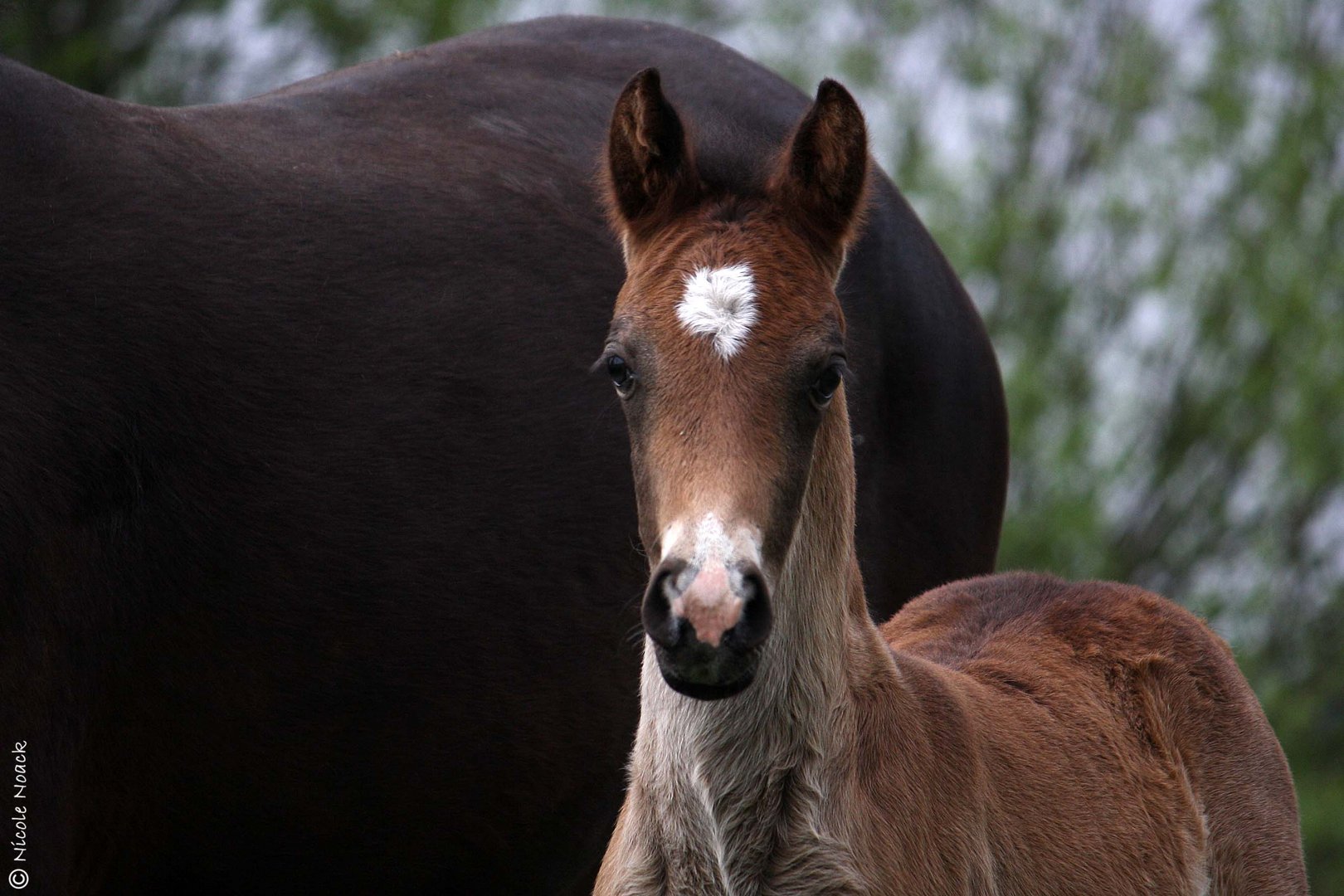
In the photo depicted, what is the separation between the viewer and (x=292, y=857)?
338 centimetres

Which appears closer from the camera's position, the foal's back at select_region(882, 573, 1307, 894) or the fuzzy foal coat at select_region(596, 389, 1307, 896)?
the fuzzy foal coat at select_region(596, 389, 1307, 896)

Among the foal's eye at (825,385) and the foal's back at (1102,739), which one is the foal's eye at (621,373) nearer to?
the foal's eye at (825,385)

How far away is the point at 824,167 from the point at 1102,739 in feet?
4.99

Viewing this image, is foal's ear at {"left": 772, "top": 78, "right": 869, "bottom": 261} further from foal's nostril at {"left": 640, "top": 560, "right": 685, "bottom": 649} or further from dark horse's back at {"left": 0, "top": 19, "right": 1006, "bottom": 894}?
foal's nostril at {"left": 640, "top": 560, "right": 685, "bottom": 649}

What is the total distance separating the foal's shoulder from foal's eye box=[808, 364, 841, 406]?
1175 millimetres

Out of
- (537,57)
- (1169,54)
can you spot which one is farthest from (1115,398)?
(537,57)

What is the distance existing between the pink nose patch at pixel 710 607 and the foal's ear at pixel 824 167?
0.91 meters

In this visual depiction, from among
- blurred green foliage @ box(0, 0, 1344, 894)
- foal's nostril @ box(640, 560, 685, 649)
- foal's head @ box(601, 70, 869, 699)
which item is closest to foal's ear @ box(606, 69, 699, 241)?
foal's head @ box(601, 70, 869, 699)

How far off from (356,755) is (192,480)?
67 cm

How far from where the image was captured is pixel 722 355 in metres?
2.75

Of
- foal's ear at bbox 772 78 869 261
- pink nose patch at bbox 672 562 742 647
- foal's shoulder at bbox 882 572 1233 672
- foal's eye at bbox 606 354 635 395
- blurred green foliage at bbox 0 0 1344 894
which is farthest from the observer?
blurred green foliage at bbox 0 0 1344 894

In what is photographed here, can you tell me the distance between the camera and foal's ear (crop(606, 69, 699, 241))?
307cm

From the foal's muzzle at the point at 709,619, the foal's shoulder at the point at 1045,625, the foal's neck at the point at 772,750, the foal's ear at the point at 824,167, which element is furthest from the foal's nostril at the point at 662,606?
the foal's shoulder at the point at 1045,625

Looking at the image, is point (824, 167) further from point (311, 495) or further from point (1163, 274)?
point (1163, 274)
